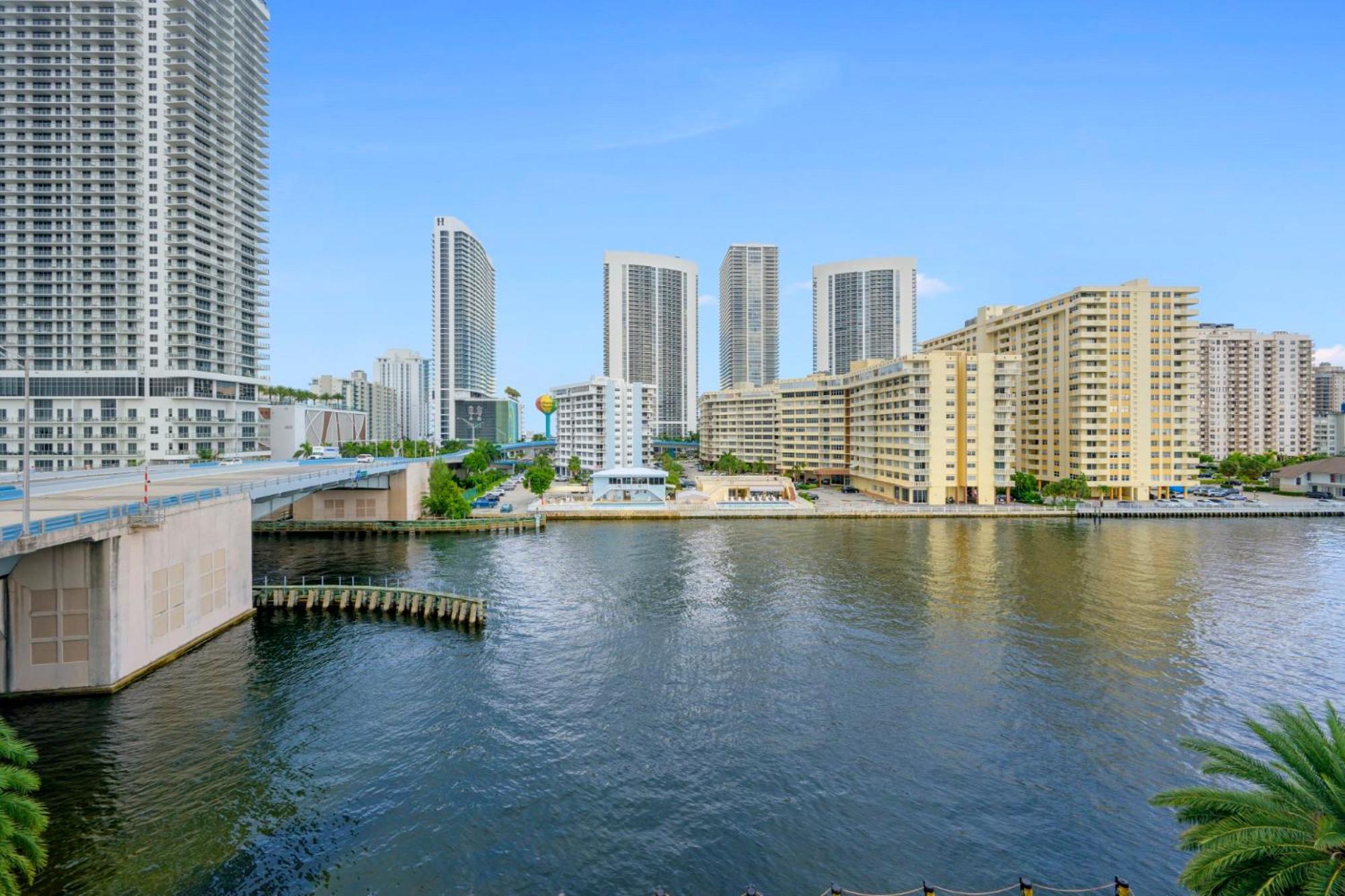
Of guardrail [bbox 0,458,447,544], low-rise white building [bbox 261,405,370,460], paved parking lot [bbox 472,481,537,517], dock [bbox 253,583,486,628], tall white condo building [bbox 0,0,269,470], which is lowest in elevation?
dock [bbox 253,583,486,628]

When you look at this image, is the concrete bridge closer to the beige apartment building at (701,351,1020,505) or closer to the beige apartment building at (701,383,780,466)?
the beige apartment building at (701,351,1020,505)

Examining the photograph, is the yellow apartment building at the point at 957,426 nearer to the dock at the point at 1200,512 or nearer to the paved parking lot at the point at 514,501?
the dock at the point at 1200,512

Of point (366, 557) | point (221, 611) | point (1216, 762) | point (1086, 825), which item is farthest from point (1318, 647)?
point (366, 557)

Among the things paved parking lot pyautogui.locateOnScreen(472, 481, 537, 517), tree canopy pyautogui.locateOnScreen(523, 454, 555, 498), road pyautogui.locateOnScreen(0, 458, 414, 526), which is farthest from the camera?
tree canopy pyautogui.locateOnScreen(523, 454, 555, 498)

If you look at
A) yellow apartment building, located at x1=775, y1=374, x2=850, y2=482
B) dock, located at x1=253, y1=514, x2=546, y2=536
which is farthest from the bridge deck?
yellow apartment building, located at x1=775, y1=374, x2=850, y2=482

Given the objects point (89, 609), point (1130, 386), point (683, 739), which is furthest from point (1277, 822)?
point (1130, 386)

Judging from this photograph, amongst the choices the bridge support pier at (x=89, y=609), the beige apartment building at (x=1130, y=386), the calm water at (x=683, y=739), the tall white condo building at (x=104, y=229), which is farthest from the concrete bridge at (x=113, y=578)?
the beige apartment building at (x=1130, y=386)

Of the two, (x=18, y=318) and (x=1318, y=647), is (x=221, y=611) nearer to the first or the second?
(x=1318, y=647)
